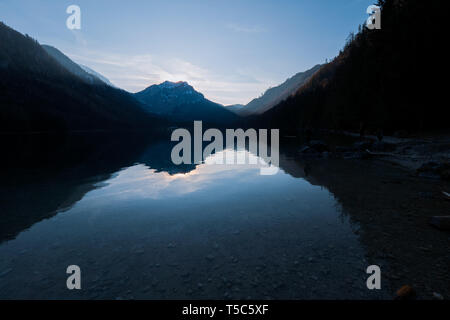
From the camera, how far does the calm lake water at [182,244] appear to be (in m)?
4.95

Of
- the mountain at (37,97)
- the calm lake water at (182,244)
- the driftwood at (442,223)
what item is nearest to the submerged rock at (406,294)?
the calm lake water at (182,244)

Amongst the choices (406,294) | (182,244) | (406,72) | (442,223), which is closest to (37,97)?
(182,244)

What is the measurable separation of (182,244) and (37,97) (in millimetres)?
187809

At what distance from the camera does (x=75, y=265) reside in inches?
232

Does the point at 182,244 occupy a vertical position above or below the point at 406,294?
below

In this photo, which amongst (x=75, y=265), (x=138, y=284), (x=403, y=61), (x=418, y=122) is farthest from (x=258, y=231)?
(x=418, y=122)

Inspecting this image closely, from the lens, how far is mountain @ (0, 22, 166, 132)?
10838 centimetres

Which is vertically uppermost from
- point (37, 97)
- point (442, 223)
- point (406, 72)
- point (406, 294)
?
point (37, 97)

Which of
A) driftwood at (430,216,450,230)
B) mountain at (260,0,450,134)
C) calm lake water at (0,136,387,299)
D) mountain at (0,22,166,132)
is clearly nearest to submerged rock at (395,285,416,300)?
calm lake water at (0,136,387,299)

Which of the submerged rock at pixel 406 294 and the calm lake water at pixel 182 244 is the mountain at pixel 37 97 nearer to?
the calm lake water at pixel 182 244

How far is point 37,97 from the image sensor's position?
137m

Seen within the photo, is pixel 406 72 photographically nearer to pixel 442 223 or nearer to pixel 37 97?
pixel 442 223

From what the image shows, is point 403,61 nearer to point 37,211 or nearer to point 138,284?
point 138,284

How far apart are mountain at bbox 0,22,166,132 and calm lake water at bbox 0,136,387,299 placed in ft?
431
